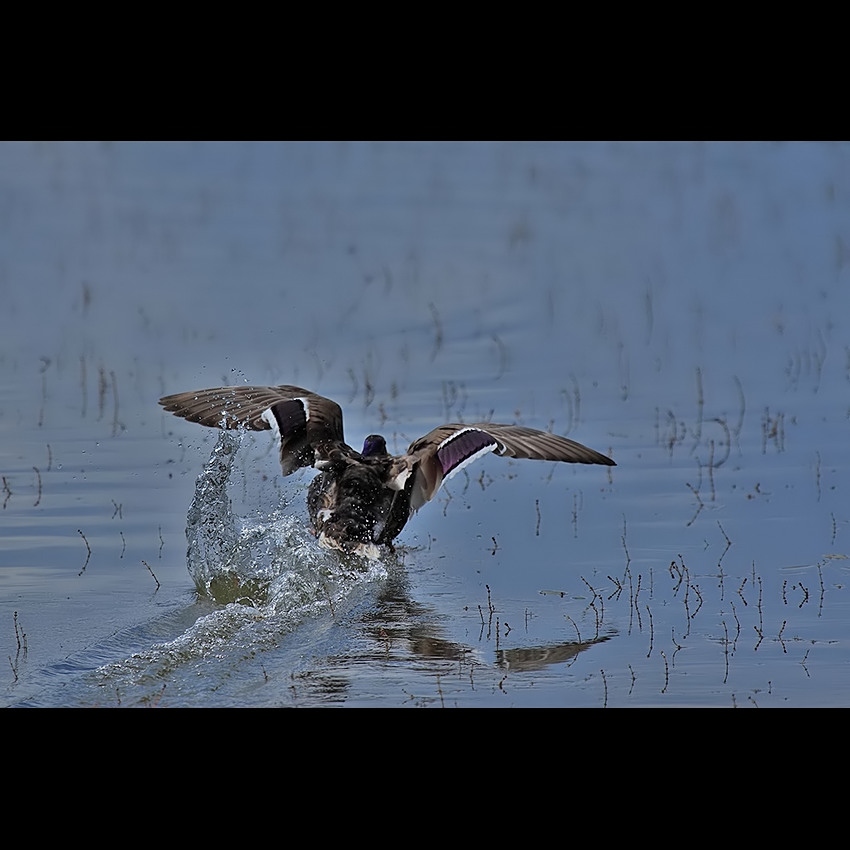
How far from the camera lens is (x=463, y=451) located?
26.2 feet

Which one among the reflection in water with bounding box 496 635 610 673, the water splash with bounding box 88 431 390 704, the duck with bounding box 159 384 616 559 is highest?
the duck with bounding box 159 384 616 559

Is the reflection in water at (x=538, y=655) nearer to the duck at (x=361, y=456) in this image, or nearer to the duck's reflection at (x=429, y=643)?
the duck's reflection at (x=429, y=643)

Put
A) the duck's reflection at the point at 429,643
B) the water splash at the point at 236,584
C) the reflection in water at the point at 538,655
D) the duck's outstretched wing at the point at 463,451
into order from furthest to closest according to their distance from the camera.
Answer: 1. the duck's outstretched wing at the point at 463,451
2. the duck's reflection at the point at 429,643
3. the reflection in water at the point at 538,655
4. the water splash at the point at 236,584

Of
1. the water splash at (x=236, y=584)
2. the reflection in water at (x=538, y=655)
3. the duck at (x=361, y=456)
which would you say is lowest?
the reflection in water at (x=538, y=655)

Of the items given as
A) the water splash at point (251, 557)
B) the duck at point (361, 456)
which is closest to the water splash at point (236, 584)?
the water splash at point (251, 557)

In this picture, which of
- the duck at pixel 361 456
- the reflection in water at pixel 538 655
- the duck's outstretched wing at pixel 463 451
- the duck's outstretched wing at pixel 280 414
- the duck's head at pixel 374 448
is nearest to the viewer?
the reflection in water at pixel 538 655

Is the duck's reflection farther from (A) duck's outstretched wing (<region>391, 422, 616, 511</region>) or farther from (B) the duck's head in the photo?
(B) the duck's head

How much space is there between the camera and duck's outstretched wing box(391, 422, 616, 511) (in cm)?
783

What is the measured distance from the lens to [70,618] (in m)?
6.73

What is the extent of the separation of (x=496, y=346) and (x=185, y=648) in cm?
722

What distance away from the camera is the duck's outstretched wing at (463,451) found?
7828mm

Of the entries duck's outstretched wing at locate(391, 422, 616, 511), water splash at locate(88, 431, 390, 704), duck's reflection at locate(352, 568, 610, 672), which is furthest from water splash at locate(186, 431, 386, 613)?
duck's outstretched wing at locate(391, 422, 616, 511)

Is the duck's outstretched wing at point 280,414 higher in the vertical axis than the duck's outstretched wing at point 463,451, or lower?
higher

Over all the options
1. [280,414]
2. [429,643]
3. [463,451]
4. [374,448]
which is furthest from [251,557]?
[429,643]
